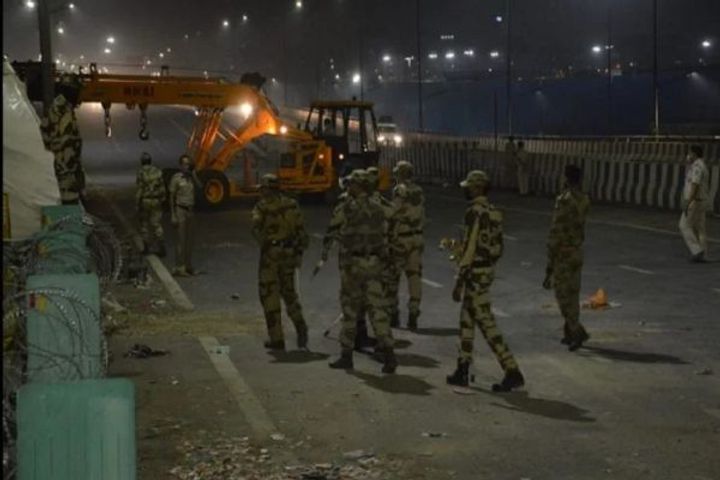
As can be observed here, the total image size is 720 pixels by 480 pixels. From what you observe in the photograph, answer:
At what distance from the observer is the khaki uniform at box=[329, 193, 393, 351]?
10.2m

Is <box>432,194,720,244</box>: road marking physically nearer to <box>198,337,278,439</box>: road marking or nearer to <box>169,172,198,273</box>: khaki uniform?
<box>169,172,198,273</box>: khaki uniform

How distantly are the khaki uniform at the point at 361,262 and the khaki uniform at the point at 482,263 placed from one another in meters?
1.06

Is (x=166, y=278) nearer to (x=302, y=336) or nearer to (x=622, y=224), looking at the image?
(x=302, y=336)

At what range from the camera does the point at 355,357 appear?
1098 cm

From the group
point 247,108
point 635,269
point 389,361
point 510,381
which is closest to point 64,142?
point 389,361

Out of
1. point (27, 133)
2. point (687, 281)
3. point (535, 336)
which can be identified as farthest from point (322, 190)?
point (27, 133)

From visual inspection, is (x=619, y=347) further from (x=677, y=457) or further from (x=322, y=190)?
(x=322, y=190)

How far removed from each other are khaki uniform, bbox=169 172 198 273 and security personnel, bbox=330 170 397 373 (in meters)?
7.19

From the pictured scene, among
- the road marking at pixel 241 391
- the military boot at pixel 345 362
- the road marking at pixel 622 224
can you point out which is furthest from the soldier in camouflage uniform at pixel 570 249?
the road marking at pixel 622 224

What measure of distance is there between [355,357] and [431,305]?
3.33 m

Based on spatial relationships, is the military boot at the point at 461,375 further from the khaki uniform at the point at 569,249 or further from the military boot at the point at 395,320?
the military boot at the point at 395,320

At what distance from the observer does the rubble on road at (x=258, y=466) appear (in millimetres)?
7035

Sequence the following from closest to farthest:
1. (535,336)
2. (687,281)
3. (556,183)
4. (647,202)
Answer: (535,336)
(687,281)
(647,202)
(556,183)

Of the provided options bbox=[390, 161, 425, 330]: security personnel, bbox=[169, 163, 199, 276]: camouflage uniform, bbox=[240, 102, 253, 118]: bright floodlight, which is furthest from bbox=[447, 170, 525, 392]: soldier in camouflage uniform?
bbox=[240, 102, 253, 118]: bright floodlight
